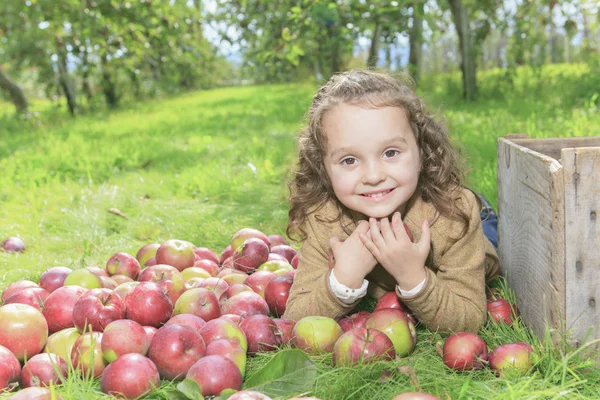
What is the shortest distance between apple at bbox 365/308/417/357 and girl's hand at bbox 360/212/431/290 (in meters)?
0.12

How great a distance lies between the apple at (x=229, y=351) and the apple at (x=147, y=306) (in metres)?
0.38

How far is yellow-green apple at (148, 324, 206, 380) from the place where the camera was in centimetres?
204

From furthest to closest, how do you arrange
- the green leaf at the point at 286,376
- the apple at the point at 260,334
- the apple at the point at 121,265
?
the apple at the point at 121,265 < the apple at the point at 260,334 < the green leaf at the point at 286,376

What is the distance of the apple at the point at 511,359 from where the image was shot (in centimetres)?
200

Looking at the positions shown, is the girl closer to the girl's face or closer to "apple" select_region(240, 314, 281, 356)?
the girl's face

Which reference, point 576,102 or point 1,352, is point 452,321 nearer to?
point 1,352

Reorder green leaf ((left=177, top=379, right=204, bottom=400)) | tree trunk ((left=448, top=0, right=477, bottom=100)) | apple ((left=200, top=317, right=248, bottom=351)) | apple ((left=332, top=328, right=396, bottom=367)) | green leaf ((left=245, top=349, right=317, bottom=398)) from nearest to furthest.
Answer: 1. green leaf ((left=177, top=379, right=204, bottom=400))
2. green leaf ((left=245, top=349, right=317, bottom=398))
3. apple ((left=332, top=328, right=396, bottom=367))
4. apple ((left=200, top=317, right=248, bottom=351))
5. tree trunk ((left=448, top=0, right=477, bottom=100))

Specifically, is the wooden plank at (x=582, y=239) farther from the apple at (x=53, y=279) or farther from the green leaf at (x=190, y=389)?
the apple at (x=53, y=279)

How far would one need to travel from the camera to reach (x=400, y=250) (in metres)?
2.25

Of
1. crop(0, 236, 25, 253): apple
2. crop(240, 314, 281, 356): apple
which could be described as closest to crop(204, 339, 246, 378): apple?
crop(240, 314, 281, 356): apple

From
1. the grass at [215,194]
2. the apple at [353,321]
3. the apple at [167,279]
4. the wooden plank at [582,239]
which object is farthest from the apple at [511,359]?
the apple at [167,279]

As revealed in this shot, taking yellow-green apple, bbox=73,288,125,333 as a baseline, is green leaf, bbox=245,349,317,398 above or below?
below

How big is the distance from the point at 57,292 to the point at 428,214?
4.68 feet

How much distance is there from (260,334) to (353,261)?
41 cm
